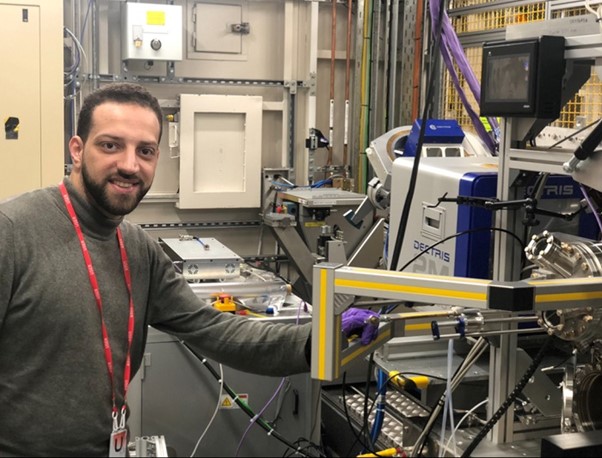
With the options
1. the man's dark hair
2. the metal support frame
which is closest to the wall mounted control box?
the man's dark hair

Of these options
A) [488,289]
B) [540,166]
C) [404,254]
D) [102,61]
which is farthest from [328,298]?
[102,61]

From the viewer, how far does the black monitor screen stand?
182 centimetres

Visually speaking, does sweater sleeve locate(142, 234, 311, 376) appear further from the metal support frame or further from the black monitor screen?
the black monitor screen

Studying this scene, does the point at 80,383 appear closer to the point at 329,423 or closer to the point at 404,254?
the point at 404,254

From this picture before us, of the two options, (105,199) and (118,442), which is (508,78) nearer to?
(105,199)

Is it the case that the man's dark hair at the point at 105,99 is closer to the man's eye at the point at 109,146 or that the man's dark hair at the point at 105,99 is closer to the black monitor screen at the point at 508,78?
the man's eye at the point at 109,146

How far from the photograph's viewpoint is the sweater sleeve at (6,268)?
5.85 ft

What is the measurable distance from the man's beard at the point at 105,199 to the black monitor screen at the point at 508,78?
91 centimetres

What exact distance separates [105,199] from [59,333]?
33 cm

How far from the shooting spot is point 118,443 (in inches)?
68.2

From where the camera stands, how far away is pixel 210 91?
5.09 metres

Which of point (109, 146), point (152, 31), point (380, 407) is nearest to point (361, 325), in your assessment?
point (380, 407)

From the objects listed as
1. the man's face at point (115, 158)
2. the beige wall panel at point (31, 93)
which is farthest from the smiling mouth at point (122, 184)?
the beige wall panel at point (31, 93)

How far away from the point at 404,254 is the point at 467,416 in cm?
59
